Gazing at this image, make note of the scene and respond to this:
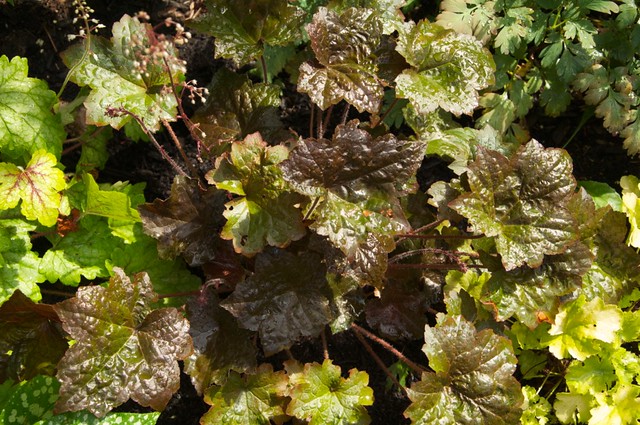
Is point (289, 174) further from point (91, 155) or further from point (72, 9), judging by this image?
point (72, 9)

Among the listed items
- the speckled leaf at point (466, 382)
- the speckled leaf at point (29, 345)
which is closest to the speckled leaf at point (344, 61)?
the speckled leaf at point (466, 382)

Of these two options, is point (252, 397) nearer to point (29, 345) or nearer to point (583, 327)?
point (29, 345)

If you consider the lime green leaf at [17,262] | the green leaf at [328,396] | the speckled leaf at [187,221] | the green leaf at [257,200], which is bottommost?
the green leaf at [328,396]

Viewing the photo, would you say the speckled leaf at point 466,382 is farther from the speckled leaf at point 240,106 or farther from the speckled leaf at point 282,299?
the speckled leaf at point 240,106

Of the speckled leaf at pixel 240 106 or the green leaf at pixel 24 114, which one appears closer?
the green leaf at pixel 24 114

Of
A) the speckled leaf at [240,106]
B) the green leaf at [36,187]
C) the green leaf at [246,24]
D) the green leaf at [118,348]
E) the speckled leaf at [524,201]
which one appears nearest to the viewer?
the green leaf at [118,348]

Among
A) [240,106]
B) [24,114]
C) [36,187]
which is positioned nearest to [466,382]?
[240,106]

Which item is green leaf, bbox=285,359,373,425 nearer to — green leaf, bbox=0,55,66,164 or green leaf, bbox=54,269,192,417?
green leaf, bbox=54,269,192,417
